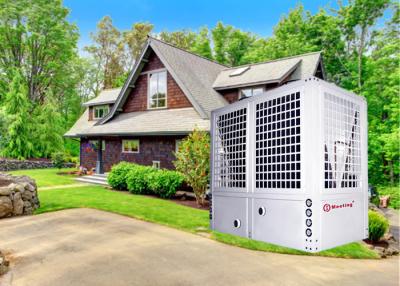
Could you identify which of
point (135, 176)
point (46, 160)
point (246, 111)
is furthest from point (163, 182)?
point (46, 160)

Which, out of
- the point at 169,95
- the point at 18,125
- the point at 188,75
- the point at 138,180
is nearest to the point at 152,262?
the point at 138,180

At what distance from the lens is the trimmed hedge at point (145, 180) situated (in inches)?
488

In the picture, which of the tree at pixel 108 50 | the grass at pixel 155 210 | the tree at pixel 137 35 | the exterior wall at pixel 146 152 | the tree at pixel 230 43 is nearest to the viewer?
the grass at pixel 155 210

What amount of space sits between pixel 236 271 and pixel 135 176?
30.7 ft

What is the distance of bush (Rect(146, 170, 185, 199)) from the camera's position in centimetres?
1237

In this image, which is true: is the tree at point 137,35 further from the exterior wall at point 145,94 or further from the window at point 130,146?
the window at point 130,146

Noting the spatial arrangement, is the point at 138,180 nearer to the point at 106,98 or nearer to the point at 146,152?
the point at 146,152

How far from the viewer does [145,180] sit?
13062 millimetres

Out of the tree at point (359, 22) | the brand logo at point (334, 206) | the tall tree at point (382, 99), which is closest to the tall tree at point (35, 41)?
the tree at point (359, 22)

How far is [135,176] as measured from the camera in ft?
44.4

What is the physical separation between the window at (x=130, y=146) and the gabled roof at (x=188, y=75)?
219cm

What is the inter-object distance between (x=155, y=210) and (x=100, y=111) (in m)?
15.8

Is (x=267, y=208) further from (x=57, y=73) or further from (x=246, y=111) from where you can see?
(x=57, y=73)

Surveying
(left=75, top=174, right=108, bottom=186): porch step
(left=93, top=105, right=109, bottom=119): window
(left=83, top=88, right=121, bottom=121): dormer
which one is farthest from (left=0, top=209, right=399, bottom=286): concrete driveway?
(left=93, top=105, right=109, bottom=119): window
